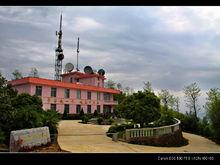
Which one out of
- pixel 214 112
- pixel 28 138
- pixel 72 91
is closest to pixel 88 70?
pixel 72 91

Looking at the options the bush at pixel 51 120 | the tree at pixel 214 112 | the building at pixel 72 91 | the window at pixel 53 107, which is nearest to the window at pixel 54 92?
the building at pixel 72 91

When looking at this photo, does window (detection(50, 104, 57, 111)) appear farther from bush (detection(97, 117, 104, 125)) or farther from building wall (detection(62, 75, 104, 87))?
bush (detection(97, 117, 104, 125))

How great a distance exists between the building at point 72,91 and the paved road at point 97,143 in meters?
0.20

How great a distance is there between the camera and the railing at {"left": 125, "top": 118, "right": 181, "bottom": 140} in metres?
2.98

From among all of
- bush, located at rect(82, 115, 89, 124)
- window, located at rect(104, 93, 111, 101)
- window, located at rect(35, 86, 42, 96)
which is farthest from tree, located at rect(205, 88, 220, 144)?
window, located at rect(35, 86, 42, 96)

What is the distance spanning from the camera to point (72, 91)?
318 centimetres

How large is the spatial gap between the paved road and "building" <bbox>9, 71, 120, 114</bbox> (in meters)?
0.20

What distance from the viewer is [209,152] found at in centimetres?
233

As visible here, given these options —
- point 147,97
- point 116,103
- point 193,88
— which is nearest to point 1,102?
point 116,103

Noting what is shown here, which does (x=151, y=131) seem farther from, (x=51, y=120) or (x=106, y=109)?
(x=51, y=120)

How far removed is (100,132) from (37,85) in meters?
0.84

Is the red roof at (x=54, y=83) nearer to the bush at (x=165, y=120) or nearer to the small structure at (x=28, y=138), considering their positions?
the small structure at (x=28, y=138)

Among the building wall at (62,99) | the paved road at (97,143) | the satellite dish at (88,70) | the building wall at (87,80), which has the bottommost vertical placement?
the paved road at (97,143)

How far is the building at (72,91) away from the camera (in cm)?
295
